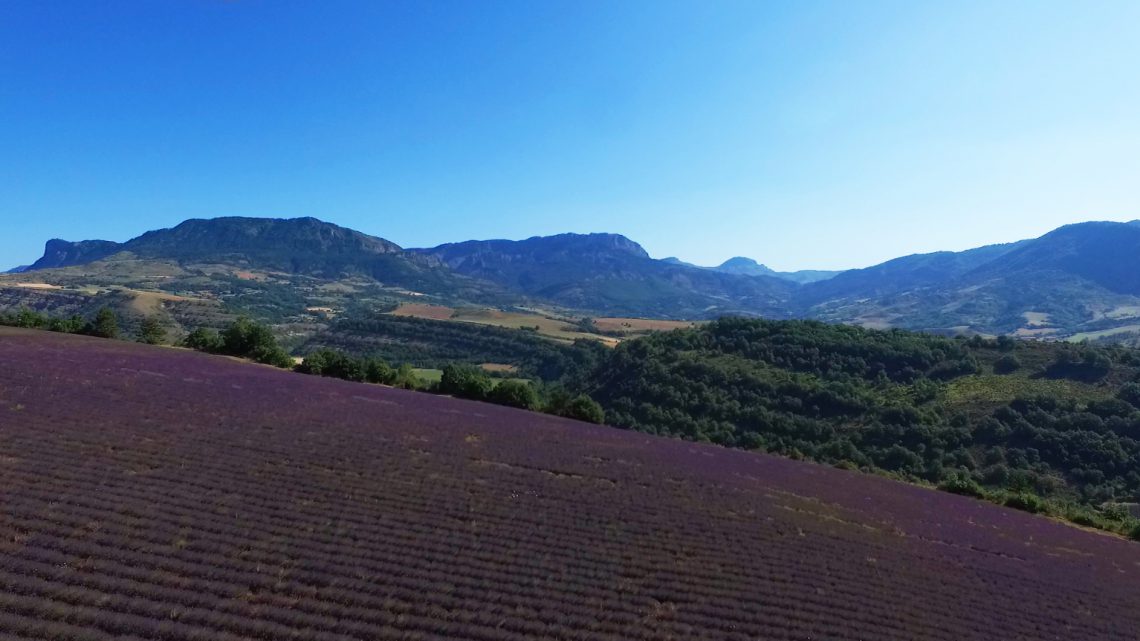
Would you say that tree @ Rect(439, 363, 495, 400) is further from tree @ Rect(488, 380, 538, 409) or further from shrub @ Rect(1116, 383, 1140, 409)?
shrub @ Rect(1116, 383, 1140, 409)

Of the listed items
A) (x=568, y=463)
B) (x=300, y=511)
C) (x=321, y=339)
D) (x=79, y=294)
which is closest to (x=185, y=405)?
(x=300, y=511)

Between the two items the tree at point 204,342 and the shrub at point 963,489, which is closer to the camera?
the shrub at point 963,489

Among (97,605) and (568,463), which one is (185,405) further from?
(97,605)

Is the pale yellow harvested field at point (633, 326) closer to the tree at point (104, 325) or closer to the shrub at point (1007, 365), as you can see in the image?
the shrub at point (1007, 365)

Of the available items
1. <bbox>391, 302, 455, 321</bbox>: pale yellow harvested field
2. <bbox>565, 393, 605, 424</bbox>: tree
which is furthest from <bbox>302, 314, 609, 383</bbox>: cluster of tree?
<bbox>565, 393, 605, 424</bbox>: tree

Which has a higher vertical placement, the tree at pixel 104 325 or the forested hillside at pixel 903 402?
the tree at pixel 104 325

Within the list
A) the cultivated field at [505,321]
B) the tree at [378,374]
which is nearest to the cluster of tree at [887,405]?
the tree at [378,374]

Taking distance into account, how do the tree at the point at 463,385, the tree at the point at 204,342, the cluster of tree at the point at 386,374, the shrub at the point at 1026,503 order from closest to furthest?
the shrub at the point at 1026,503
the cluster of tree at the point at 386,374
the tree at the point at 463,385
the tree at the point at 204,342
